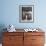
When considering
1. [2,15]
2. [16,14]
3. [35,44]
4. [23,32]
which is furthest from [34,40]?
[2,15]

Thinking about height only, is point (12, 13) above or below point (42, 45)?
above

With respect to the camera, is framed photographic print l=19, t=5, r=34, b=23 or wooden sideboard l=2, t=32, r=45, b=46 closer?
wooden sideboard l=2, t=32, r=45, b=46

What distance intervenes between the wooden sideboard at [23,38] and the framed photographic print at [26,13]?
2.08 ft

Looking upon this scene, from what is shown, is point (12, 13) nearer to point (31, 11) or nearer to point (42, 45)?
point (31, 11)

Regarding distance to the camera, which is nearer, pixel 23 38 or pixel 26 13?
pixel 23 38

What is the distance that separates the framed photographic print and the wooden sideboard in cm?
63

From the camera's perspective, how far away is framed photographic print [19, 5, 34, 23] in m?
4.02

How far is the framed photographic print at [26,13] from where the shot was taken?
13.2 ft

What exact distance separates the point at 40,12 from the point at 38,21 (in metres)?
0.30

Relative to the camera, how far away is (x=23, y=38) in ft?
11.7

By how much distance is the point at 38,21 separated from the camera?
4.06 meters

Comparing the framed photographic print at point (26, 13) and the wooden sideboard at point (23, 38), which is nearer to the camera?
the wooden sideboard at point (23, 38)

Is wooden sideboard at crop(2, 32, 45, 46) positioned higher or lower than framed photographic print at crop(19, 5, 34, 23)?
lower

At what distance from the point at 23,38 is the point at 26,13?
0.89m
